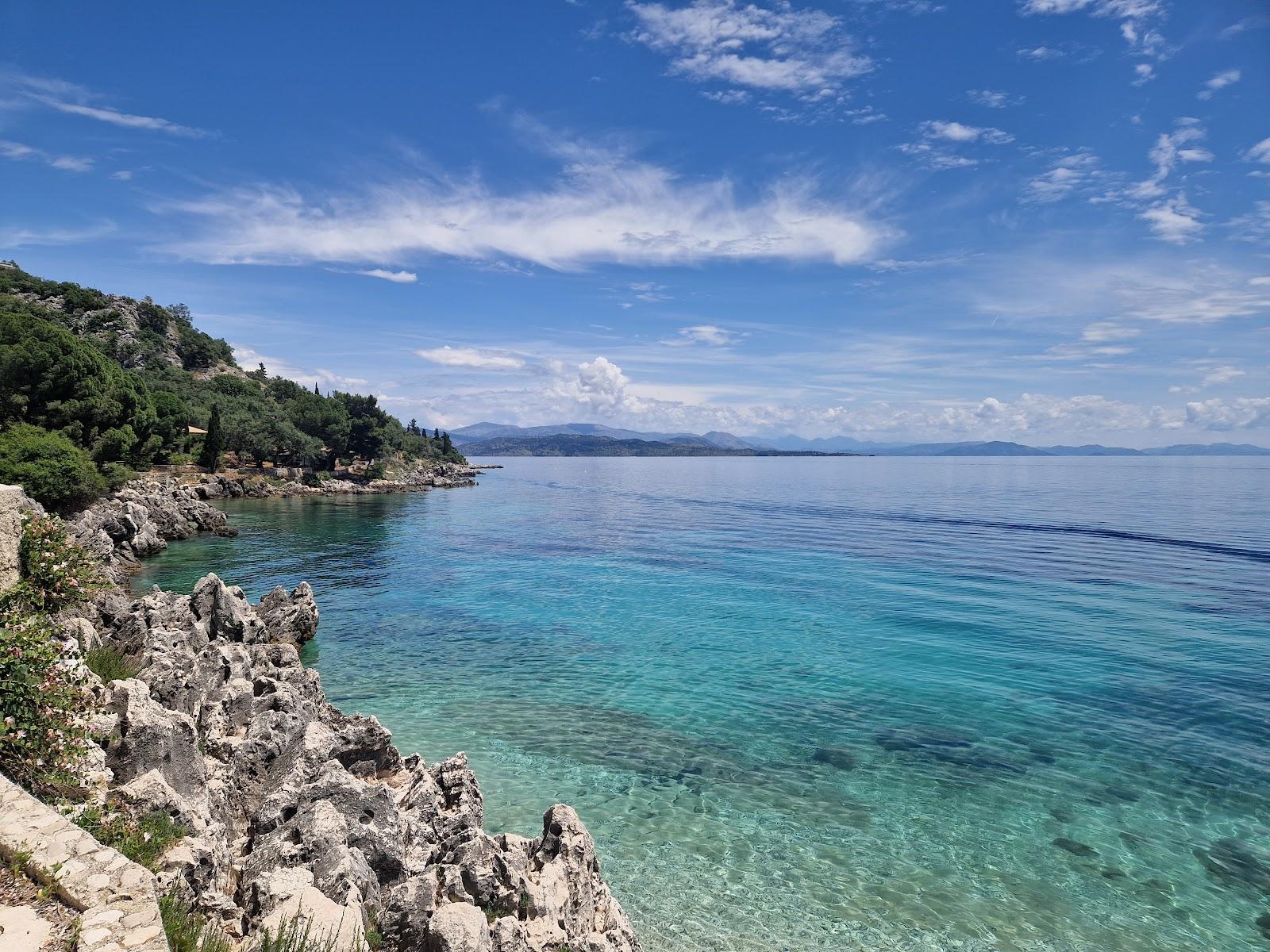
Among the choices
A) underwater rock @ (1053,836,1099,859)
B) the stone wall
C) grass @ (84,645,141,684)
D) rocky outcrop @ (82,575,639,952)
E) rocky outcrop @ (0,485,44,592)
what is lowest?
underwater rock @ (1053,836,1099,859)

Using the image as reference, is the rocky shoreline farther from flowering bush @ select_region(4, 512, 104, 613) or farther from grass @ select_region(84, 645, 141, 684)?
flowering bush @ select_region(4, 512, 104, 613)

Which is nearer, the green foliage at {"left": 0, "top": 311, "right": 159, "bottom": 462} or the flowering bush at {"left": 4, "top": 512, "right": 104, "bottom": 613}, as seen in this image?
the flowering bush at {"left": 4, "top": 512, "right": 104, "bottom": 613}

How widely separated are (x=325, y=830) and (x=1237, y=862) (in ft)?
66.6

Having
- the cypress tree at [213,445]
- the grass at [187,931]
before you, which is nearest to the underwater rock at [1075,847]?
the grass at [187,931]

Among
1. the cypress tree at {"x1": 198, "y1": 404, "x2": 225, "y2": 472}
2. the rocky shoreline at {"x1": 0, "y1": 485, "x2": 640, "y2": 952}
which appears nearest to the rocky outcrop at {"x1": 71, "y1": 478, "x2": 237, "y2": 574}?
the rocky shoreline at {"x1": 0, "y1": 485, "x2": 640, "y2": 952}

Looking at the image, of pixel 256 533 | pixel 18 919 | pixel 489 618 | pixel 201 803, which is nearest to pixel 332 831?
pixel 201 803

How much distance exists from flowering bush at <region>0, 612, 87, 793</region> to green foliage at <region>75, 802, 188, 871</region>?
994 mm

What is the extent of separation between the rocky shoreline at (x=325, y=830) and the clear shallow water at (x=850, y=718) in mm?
2789

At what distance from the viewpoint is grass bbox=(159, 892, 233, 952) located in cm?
739

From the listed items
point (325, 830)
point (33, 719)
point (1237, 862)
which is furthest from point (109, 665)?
point (1237, 862)

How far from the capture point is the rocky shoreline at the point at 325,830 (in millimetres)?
9312

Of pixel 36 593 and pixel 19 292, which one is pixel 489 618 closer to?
pixel 36 593

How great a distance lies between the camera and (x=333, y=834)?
1089 cm

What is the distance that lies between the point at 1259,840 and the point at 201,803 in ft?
78.9
